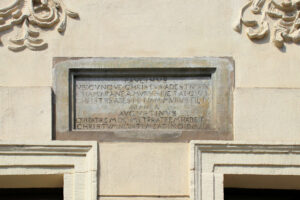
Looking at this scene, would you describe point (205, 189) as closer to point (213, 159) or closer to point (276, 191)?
point (213, 159)

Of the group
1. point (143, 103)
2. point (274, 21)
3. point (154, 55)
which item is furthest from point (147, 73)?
point (274, 21)

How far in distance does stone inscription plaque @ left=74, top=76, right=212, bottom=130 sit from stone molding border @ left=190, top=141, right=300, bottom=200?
0.26 meters

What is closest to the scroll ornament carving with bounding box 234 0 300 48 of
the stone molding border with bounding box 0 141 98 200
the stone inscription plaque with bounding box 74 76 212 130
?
the stone inscription plaque with bounding box 74 76 212 130

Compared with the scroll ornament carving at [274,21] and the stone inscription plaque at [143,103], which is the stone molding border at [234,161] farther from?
the scroll ornament carving at [274,21]

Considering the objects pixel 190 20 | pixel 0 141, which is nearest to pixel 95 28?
pixel 190 20

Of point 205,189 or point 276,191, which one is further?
point 276,191

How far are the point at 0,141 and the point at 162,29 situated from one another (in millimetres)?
1717

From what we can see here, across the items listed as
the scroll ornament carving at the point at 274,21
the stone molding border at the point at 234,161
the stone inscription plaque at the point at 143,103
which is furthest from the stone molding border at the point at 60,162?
the scroll ornament carving at the point at 274,21

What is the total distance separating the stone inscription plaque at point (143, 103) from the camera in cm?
585

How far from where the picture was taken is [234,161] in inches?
224

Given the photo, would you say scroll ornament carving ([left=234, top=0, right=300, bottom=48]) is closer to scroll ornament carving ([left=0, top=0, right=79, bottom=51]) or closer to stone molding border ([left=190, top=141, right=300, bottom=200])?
stone molding border ([left=190, top=141, right=300, bottom=200])

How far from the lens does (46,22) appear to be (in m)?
5.95

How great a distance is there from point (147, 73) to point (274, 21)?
1233 millimetres

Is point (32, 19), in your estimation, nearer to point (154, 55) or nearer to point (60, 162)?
point (154, 55)
